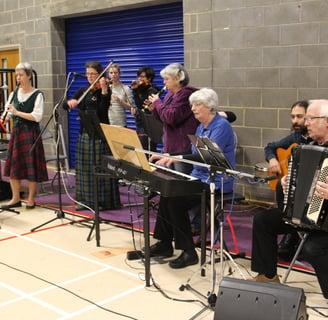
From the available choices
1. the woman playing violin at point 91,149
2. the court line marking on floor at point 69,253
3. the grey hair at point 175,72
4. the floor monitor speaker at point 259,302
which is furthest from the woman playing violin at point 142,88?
the floor monitor speaker at point 259,302

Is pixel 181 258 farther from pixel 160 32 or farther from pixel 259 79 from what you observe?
pixel 160 32

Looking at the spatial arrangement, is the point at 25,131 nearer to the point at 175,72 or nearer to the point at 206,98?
the point at 175,72

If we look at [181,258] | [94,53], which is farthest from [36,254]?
[94,53]

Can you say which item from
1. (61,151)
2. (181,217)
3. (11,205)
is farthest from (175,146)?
(61,151)

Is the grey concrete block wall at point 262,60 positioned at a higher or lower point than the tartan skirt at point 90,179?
higher

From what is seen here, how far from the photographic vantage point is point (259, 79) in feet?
16.7

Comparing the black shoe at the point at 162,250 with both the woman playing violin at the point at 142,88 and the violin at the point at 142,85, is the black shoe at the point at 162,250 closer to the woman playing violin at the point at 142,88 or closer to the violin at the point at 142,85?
the woman playing violin at the point at 142,88

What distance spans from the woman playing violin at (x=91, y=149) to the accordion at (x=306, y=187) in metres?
2.24

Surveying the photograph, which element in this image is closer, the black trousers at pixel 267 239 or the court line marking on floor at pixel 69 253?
the black trousers at pixel 267 239

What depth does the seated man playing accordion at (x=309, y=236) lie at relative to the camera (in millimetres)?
2775

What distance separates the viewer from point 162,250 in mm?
3768

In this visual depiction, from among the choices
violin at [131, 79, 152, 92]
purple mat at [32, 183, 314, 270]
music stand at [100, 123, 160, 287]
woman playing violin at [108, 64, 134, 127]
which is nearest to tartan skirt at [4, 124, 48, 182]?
purple mat at [32, 183, 314, 270]

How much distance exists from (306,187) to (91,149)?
2.62m

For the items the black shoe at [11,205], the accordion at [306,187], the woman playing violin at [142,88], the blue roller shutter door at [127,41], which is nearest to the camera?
the accordion at [306,187]
